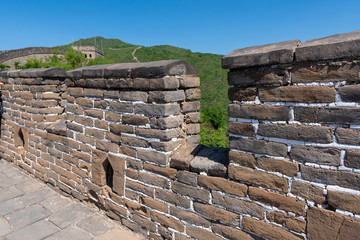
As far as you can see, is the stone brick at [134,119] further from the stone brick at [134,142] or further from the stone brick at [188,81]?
the stone brick at [188,81]

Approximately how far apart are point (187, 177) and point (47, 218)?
202cm

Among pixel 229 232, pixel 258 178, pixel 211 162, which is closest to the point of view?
pixel 258 178

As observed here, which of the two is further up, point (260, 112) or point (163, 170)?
point (260, 112)

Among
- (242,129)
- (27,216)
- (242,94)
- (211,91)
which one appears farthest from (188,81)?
(211,91)

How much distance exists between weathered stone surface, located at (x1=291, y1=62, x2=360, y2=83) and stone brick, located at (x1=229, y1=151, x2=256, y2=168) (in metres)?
0.69

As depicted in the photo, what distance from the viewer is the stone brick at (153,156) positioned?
2554mm

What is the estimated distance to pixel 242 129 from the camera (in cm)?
206

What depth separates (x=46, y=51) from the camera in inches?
1005

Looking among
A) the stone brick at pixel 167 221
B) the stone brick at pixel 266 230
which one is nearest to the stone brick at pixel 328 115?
the stone brick at pixel 266 230

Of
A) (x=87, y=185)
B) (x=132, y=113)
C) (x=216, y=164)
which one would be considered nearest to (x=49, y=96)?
(x=87, y=185)

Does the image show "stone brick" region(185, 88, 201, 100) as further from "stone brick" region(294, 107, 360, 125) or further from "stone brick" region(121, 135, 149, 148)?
"stone brick" region(294, 107, 360, 125)

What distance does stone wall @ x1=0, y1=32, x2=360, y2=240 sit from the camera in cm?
167

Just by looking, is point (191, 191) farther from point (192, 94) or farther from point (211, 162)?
point (192, 94)

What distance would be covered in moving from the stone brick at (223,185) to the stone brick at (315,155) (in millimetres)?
517
